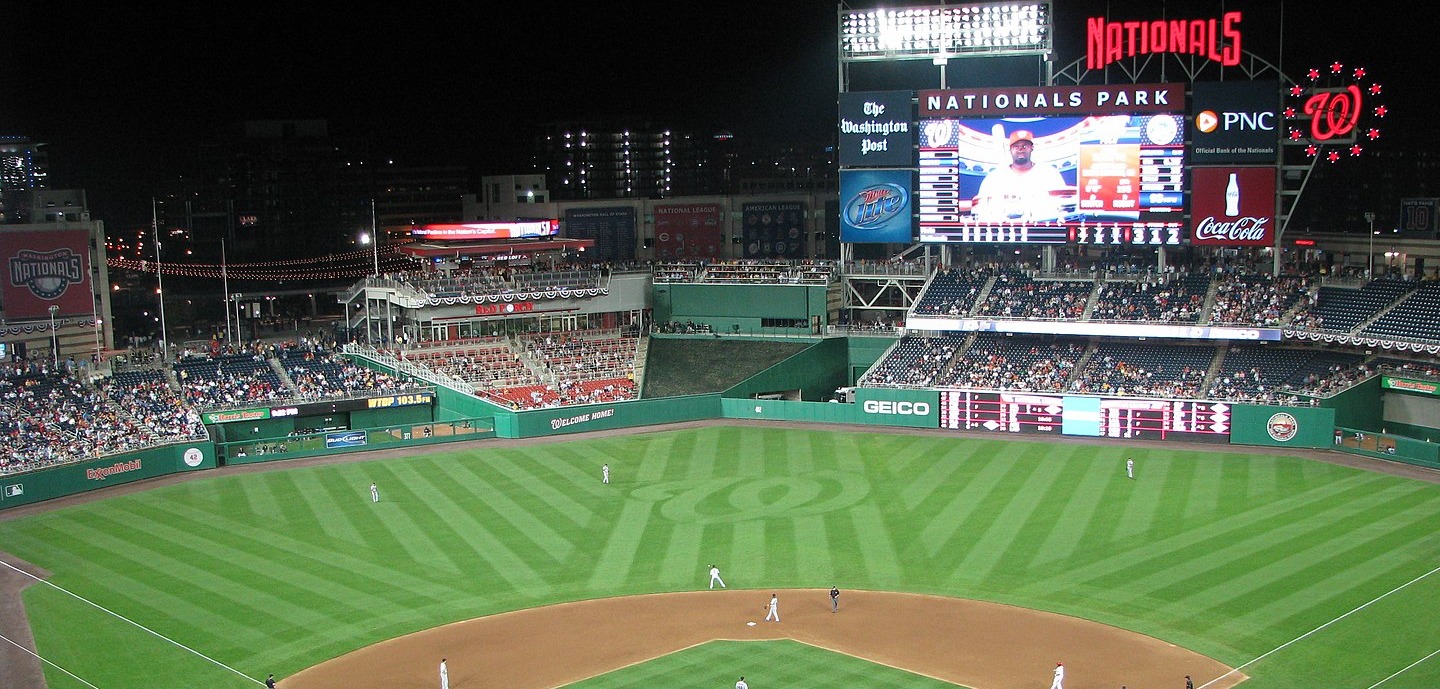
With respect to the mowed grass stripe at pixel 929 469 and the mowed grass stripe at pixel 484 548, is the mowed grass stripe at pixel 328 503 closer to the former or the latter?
the mowed grass stripe at pixel 484 548

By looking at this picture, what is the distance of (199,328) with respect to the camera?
3457 inches

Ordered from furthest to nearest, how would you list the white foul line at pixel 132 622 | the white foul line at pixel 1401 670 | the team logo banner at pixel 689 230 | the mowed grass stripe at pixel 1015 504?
the team logo banner at pixel 689 230
the mowed grass stripe at pixel 1015 504
the white foul line at pixel 132 622
the white foul line at pixel 1401 670

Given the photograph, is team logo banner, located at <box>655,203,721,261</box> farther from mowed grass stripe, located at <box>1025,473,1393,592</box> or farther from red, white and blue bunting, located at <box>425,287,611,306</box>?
mowed grass stripe, located at <box>1025,473,1393,592</box>

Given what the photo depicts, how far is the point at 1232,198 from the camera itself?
5509cm

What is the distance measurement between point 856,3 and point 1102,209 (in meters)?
56.3

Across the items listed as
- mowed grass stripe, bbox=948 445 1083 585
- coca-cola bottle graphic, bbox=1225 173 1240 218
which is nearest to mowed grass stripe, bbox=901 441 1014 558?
mowed grass stripe, bbox=948 445 1083 585

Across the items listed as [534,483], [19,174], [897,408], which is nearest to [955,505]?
[897,408]

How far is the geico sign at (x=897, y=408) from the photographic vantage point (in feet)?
187

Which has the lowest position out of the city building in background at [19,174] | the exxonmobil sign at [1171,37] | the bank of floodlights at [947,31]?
the city building in background at [19,174]

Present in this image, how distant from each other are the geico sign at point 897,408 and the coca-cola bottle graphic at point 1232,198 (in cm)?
1556

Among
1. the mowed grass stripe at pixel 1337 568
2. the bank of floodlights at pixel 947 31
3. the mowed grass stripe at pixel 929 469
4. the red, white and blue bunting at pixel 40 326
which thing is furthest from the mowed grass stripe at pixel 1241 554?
the red, white and blue bunting at pixel 40 326

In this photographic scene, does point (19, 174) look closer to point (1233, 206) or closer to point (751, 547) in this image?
point (751, 547)

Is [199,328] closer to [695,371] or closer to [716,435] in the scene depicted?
[695,371]

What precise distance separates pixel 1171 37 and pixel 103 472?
46934 mm
